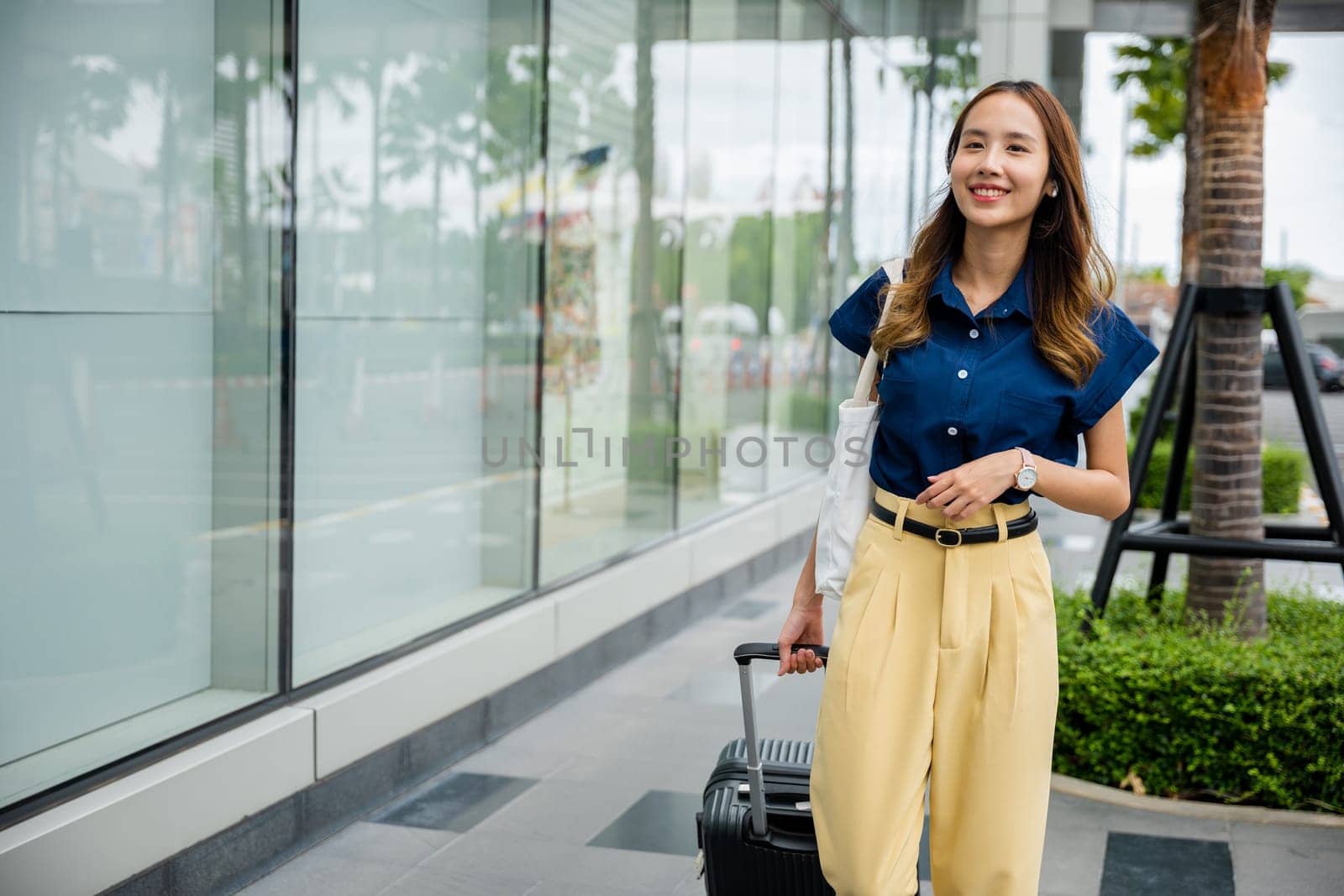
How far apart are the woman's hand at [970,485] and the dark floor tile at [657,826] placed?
1.90m

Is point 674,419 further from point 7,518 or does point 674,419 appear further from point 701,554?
point 7,518

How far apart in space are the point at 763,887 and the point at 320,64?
265cm

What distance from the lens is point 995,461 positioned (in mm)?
1984

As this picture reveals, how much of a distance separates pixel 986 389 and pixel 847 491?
0.94 ft

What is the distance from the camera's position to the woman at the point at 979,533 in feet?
6.60

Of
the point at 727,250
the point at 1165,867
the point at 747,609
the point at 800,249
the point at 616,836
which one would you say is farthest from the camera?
the point at 800,249

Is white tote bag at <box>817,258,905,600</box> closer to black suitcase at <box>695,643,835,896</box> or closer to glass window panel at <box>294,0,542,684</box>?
black suitcase at <box>695,643,835,896</box>

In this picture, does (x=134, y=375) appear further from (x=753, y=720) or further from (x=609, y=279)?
(x=609, y=279)

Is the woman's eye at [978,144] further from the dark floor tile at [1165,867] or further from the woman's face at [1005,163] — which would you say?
the dark floor tile at [1165,867]

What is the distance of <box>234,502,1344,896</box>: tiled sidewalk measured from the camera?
11.3 feet

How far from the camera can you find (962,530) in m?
2.03

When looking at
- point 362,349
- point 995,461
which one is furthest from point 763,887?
point 362,349

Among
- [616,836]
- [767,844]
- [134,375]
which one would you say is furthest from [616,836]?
[134,375]

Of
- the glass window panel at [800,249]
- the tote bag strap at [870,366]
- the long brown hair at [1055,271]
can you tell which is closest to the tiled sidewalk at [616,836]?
the tote bag strap at [870,366]
